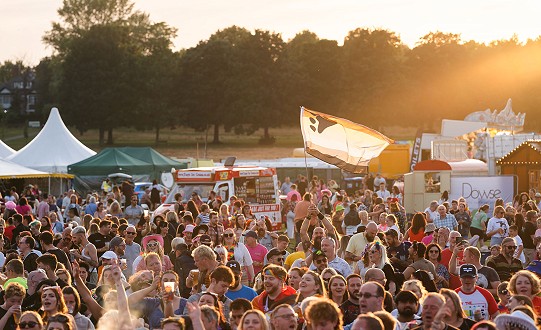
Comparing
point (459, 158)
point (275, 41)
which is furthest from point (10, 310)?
point (275, 41)

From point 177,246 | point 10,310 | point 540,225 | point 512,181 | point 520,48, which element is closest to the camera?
point 10,310

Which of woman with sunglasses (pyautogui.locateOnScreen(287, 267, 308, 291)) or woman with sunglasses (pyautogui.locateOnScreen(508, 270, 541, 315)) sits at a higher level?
woman with sunglasses (pyautogui.locateOnScreen(508, 270, 541, 315))

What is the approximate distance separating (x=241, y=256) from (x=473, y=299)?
4486 millimetres

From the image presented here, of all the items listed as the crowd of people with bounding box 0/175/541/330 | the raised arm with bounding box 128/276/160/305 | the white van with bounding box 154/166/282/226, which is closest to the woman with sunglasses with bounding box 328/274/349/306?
the crowd of people with bounding box 0/175/541/330

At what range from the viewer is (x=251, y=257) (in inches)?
574

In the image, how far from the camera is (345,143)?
66.1 ft

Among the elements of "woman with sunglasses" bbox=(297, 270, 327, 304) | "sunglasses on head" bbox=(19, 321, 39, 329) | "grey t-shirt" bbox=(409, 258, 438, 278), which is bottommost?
"grey t-shirt" bbox=(409, 258, 438, 278)

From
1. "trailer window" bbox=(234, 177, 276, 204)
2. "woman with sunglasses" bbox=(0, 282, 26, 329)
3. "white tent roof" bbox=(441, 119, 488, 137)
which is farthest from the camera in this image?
"white tent roof" bbox=(441, 119, 488, 137)

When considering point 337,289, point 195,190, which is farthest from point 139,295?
point 195,190

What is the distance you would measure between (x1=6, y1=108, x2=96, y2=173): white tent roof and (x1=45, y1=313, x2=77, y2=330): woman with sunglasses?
33.9 metres

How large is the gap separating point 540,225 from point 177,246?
7071 millimetres

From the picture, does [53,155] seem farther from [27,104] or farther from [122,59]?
[27,104]

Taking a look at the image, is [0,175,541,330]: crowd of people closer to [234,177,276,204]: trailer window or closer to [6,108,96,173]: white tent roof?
[234,177,276,204]: trailer window

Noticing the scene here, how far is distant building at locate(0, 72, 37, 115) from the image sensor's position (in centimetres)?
10623
